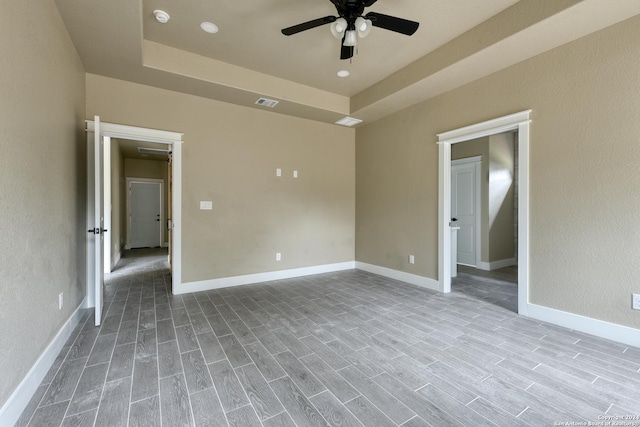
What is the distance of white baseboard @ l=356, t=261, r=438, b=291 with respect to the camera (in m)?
3.97

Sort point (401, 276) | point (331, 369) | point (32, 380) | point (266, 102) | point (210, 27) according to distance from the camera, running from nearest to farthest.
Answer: point (32, 380) < point (331, 369) < point (210, 27) < point (266, 102) < point (401, 276)

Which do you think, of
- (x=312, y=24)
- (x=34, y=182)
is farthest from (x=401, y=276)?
(x=34, y=182)

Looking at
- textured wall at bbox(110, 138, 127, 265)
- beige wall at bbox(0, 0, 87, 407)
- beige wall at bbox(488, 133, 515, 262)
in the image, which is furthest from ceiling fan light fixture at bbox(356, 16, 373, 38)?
textured wall at bbox(110, 138, 127, 265)

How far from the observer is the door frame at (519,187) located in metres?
2.94

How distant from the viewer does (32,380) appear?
5.57 ft

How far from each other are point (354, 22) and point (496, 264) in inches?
204

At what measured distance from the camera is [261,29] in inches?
112

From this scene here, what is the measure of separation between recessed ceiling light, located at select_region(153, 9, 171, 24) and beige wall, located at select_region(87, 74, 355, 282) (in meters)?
1.16

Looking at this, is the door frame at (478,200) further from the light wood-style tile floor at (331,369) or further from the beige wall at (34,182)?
the beige wall at (34,182)

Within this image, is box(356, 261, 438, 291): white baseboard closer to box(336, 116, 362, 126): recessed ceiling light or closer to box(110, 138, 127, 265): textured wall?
box(336, 116, 362, 126): recessed ceiling light

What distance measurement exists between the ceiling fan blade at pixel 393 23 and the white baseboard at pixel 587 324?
2.96 meters

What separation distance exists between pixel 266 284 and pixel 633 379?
12.4 feet

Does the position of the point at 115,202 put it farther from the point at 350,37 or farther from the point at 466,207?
the point at 466,207

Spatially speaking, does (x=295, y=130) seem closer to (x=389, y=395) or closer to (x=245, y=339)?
(x=245, y=339)
